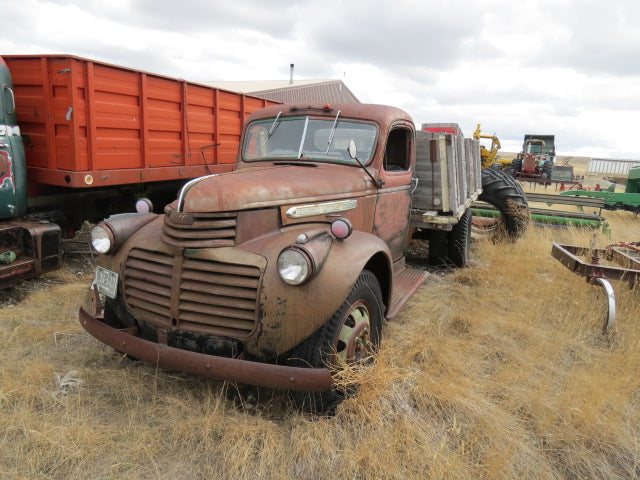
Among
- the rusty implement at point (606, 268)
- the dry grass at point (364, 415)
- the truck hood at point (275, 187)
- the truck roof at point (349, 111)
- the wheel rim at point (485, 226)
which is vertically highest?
the truck roof at point (349, 111)

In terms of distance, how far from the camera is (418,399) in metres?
2.73

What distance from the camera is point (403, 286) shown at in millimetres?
4160

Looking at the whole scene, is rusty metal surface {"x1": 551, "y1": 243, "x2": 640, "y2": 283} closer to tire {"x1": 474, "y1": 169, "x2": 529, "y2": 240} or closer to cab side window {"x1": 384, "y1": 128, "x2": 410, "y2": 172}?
cab side window {"x1": 384, "y1": 128, "x2": 410, "y2": 172}

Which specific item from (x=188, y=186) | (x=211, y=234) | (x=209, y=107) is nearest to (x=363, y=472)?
(x=211, y=234)

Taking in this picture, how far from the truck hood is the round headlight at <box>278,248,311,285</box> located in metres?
0.45

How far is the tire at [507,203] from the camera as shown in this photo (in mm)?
7387

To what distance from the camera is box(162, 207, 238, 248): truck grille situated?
2484 millimetres

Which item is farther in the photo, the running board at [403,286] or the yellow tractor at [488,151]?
the yellow tractor at [488,151]

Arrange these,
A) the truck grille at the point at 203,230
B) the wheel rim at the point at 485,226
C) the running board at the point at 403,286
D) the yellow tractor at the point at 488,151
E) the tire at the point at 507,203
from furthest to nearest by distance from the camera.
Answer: the yellow tractor at the point at 488,151 < the wheel rim at the point at 485,226 < the tire at the point at 507,203 < the running board at the point at 403,286 < the truck grille at the point at 203,230

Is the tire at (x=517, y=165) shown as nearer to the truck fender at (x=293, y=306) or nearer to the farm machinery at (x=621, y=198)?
the farm machinery at (x=621, y=198)

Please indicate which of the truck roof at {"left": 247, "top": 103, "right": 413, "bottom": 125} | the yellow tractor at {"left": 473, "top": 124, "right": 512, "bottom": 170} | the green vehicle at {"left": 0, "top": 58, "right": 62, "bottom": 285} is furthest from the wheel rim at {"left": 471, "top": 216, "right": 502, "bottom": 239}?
the yellow tractor at {"left": 473, "top": 124, "right": 512, "bottom": 170}

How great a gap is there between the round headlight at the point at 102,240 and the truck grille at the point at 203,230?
0.52 meters

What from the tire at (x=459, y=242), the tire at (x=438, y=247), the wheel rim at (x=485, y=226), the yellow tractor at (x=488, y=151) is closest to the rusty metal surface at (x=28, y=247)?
the tire at (x=438, y=247)

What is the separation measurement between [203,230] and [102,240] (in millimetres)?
763
